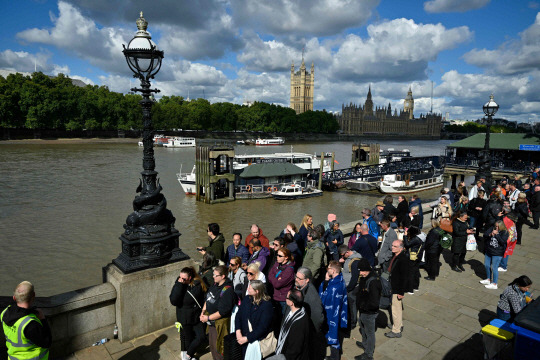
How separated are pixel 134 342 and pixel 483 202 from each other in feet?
36.5

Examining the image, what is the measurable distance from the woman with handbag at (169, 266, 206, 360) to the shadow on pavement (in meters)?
0.49

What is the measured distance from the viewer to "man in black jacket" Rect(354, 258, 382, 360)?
5293 mm

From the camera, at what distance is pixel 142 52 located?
5.55m

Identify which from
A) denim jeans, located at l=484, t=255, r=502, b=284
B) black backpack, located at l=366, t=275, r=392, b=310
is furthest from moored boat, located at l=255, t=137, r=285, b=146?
black backpack, located at l=366, t=275, r=392, b=310

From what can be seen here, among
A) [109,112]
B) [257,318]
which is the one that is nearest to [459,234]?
[257,318]

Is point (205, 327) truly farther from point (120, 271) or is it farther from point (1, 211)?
point (1, 211)

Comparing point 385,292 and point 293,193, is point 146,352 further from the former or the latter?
point 293,193

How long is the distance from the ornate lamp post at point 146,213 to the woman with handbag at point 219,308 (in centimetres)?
139

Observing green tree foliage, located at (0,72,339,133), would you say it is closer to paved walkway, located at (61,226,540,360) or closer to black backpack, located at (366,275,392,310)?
paved walkway, located at (61,226,540,360)

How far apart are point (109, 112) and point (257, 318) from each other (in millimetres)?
95024

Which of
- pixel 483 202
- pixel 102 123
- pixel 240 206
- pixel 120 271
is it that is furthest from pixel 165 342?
pixel 102 123

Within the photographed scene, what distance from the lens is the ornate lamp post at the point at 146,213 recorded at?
5.65 metres

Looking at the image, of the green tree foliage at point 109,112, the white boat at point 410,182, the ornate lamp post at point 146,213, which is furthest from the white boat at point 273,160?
the green tree foliage at point 109,112

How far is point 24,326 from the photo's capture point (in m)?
3.66
